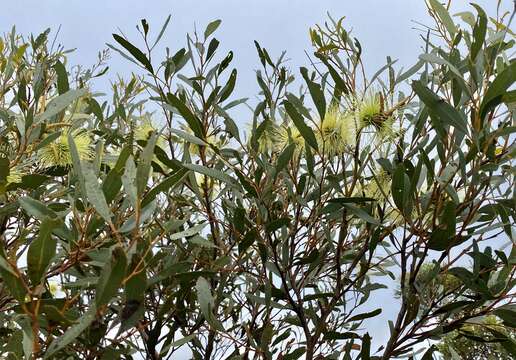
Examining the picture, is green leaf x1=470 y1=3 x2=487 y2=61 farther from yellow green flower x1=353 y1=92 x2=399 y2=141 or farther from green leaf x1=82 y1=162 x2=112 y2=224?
green leaf x1=82 y1=162 x2=112 y2=224

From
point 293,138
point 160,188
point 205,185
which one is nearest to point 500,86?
point 293,138

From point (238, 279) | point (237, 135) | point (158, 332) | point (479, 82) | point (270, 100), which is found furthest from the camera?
point (238, 279)

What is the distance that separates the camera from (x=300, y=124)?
53.1 inches

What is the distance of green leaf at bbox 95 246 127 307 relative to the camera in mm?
805

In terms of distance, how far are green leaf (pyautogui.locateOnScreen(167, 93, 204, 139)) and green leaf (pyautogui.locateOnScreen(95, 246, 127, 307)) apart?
57 centimetres

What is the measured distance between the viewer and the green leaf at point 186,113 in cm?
134

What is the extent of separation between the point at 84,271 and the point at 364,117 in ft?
2.61

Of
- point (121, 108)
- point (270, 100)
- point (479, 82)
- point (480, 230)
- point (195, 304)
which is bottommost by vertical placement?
point (480, 230)

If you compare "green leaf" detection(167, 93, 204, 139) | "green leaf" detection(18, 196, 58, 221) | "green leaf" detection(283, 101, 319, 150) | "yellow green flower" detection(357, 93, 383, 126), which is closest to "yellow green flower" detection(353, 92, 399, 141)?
"yellow green flower" detection(357, 93, 383, 126)

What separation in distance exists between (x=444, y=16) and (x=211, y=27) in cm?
70

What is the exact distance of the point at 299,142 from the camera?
1.59 m

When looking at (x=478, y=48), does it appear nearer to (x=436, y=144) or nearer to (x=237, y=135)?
(x=436, y=144)

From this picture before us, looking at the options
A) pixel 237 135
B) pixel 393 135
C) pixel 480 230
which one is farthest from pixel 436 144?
pixel 237 135

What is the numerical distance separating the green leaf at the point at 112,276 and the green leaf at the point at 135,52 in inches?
32.9
